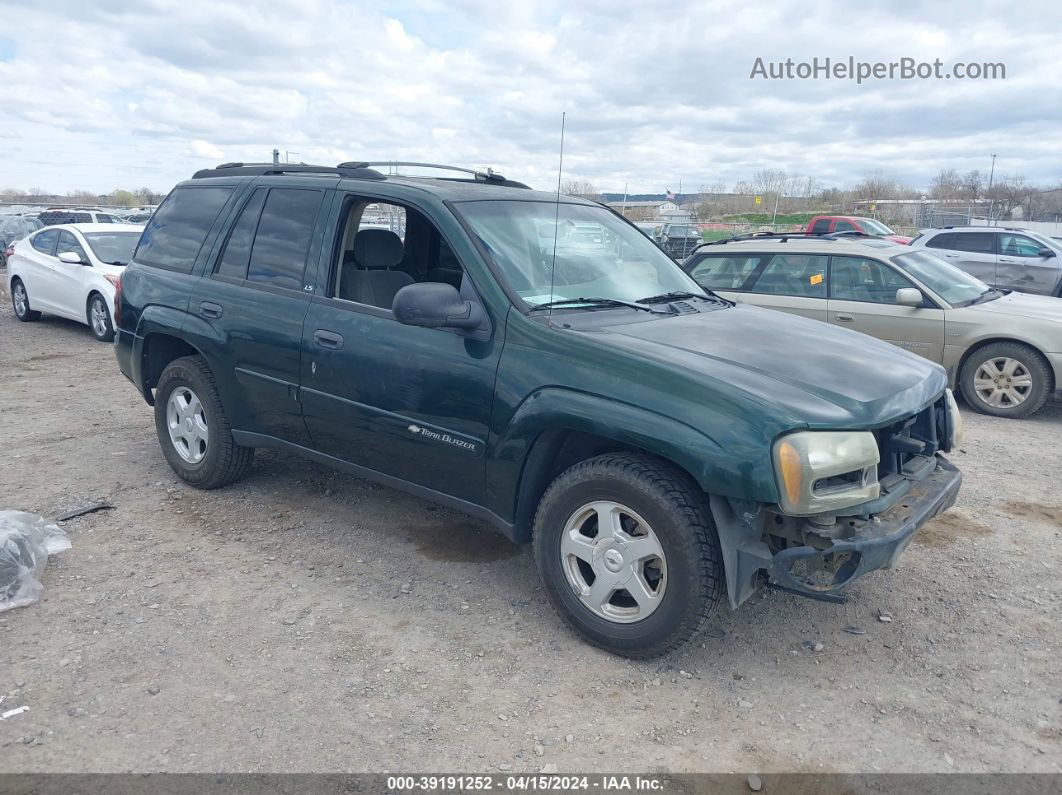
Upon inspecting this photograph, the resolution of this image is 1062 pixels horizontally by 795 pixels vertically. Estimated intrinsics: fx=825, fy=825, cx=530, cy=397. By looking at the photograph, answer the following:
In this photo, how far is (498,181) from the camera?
16.9 feet

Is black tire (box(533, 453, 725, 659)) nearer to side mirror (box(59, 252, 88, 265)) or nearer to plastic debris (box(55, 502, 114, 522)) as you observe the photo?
plastic debris (box(55, 502, 114, 522))

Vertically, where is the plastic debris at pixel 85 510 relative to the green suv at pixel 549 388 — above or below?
below

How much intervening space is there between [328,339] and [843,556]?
8.69 ft

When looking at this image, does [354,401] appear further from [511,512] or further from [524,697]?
[524,697]

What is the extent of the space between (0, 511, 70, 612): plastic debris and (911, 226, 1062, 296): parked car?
43.2 ft

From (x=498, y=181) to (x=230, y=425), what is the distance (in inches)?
87.4

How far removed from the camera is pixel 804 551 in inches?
121

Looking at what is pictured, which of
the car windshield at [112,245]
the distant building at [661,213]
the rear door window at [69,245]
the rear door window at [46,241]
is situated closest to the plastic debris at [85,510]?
the car windshield at [112,245]

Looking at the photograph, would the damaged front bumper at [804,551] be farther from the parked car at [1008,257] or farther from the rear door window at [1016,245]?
the rear door window at [1016,245]

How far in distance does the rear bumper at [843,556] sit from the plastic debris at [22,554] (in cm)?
337

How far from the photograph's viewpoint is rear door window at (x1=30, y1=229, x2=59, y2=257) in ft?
38.5

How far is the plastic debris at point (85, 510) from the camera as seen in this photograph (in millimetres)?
4809

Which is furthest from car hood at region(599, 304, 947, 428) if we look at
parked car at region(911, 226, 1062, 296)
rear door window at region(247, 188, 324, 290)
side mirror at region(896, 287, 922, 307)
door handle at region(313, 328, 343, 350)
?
parked car at region(911, 226, 1062, 296)

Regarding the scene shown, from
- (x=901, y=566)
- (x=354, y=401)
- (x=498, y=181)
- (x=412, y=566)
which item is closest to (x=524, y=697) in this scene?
(x=412, y=566)
